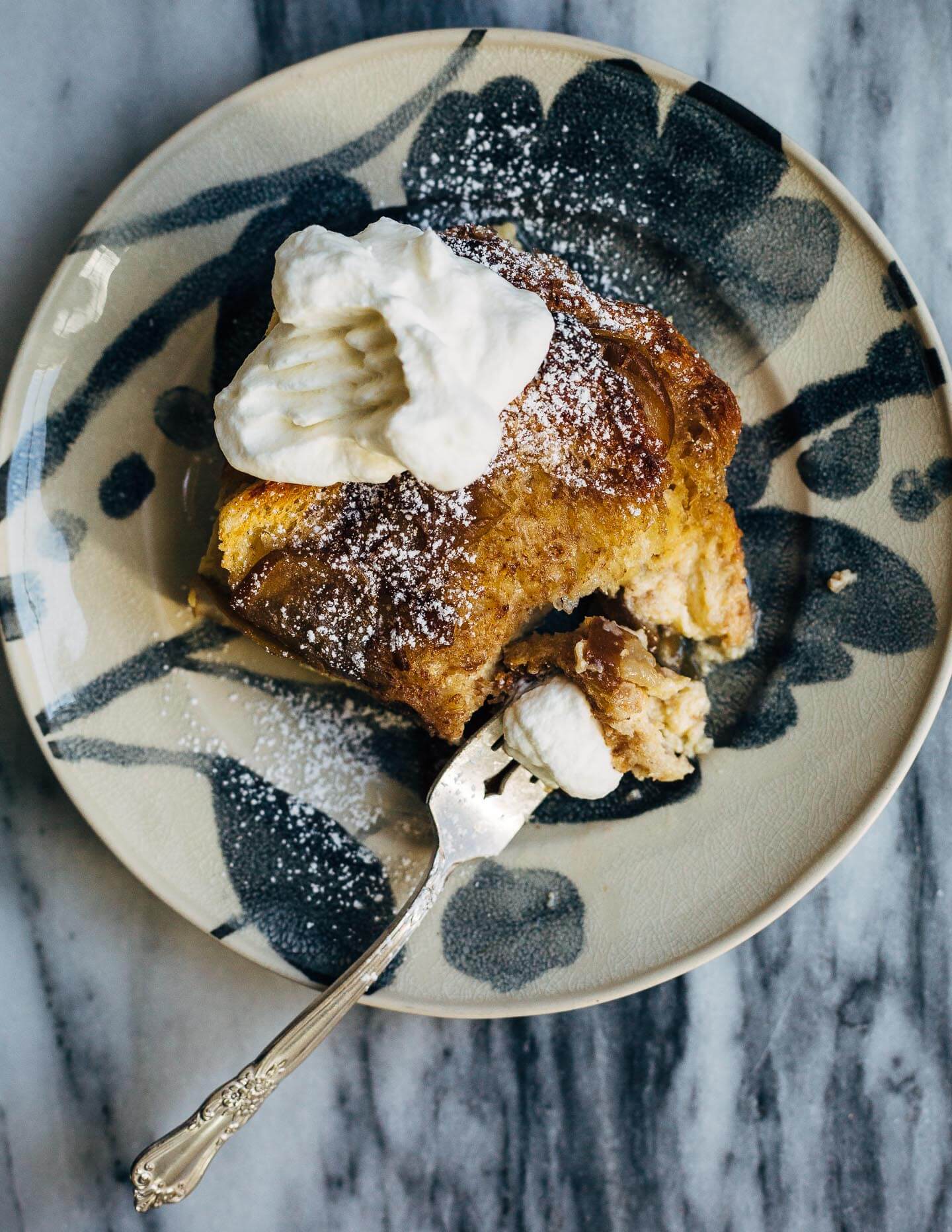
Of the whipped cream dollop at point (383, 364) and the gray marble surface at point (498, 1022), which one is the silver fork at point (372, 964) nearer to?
the gray marble surface at point (498, 1022)

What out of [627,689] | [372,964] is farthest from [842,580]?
[372,964]

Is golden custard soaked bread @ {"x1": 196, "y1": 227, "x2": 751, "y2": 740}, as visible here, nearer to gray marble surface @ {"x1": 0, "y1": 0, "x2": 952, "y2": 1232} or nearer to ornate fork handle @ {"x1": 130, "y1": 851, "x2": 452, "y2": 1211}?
ornate fork handle @ {"x1": 130, "y1": 851, "x2": 452, "y2": 1211}

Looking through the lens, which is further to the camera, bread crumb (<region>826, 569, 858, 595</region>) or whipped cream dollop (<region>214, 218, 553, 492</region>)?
bread crumb (<region>826, 569, 858, 595</region>)

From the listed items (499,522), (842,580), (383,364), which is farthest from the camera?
(842,580)

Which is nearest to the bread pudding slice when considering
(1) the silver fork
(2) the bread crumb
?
(1) the silver fork

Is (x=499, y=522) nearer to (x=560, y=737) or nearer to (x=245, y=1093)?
(x=560, y=737)

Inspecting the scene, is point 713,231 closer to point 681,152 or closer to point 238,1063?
point 681,152
